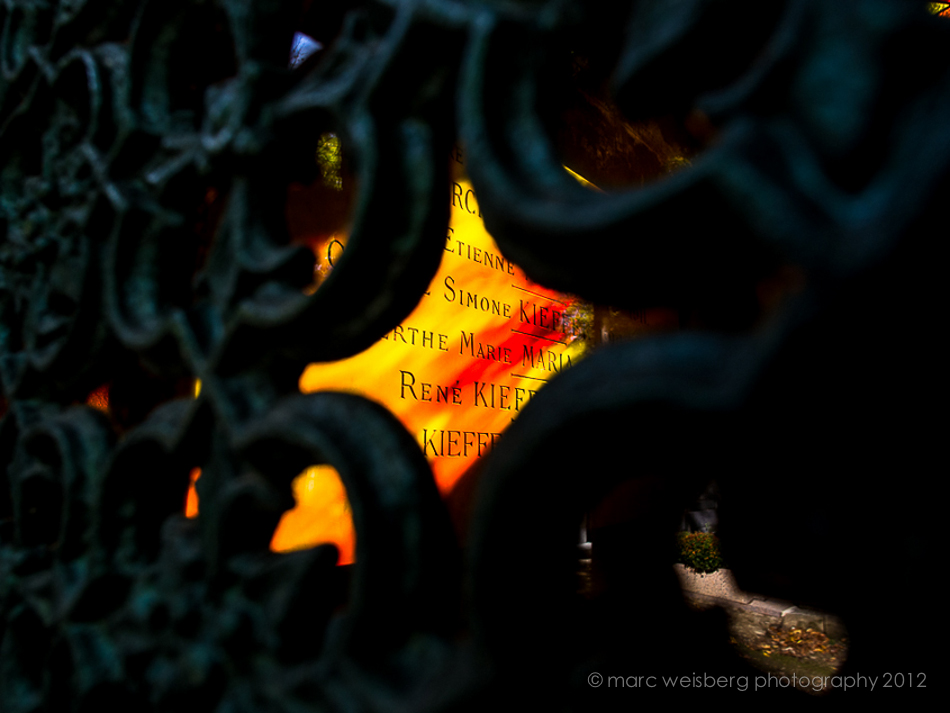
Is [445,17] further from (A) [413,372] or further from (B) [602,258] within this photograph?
(A) [413,372]

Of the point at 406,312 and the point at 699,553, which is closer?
the point at 406,312

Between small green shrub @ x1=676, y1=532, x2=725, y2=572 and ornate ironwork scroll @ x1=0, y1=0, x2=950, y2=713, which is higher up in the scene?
ornate ironwork scroll @ x1=0, y1=0, x2=950, y2=713

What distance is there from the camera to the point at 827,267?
0.22 metres

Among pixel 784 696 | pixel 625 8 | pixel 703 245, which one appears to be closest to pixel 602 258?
pixel 703 245

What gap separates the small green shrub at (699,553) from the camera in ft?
12.3

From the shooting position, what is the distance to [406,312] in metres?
0.40

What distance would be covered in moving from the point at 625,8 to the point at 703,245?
0.56ft

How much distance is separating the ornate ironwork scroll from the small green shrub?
3.66m

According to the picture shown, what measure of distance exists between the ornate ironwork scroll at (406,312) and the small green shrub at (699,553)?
3660mm

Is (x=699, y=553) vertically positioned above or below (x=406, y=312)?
below

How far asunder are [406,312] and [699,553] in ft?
12.9

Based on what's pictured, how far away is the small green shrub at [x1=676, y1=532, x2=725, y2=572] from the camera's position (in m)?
3.75

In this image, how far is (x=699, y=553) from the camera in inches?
149

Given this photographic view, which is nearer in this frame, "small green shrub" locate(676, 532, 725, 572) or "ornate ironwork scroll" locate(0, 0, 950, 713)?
"ornate ironwork scroll" locate(0, 0, 950, 713)
